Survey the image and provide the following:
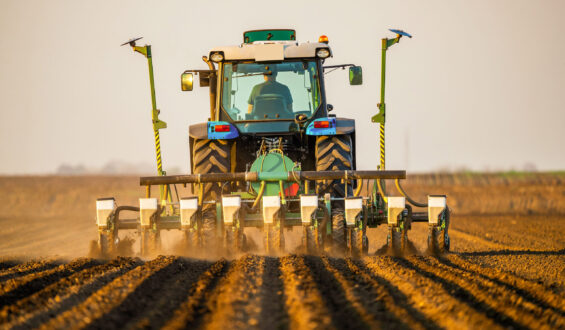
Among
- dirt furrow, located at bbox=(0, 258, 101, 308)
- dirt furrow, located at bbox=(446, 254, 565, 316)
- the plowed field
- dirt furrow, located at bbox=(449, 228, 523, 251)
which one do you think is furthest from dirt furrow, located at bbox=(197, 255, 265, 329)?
dirt furrow, located at bbox=(449, 228, 523, 251)

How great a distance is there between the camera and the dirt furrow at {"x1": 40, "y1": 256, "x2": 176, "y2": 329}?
4172mm

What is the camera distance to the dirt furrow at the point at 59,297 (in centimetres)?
434

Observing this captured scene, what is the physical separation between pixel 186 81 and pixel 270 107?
1.20 meters

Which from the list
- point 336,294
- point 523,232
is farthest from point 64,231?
point 336,294

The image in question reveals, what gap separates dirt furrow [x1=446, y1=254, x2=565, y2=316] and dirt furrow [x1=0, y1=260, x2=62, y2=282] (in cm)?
410

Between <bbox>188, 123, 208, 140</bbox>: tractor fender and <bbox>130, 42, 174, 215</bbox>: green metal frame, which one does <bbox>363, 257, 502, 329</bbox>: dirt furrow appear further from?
<bbox>130, 42, 174, 215</bbox>: green metal frame

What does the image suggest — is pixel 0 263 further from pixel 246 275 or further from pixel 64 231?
pixel 64 231

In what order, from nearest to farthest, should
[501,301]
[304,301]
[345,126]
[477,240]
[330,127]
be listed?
[304,301] < [501,301] < [330,127] < [345,126] < [477,240]

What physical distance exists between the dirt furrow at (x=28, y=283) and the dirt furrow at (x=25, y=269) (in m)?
0.28

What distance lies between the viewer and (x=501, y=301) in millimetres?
4777

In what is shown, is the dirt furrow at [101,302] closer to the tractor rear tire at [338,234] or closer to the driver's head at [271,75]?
the tractor rear tire at [338,234]

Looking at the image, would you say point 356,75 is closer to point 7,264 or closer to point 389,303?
point 7,264

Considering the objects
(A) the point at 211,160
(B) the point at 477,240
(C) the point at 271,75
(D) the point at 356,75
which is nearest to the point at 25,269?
(A) the point at 211,160

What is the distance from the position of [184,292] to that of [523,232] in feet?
33.5
